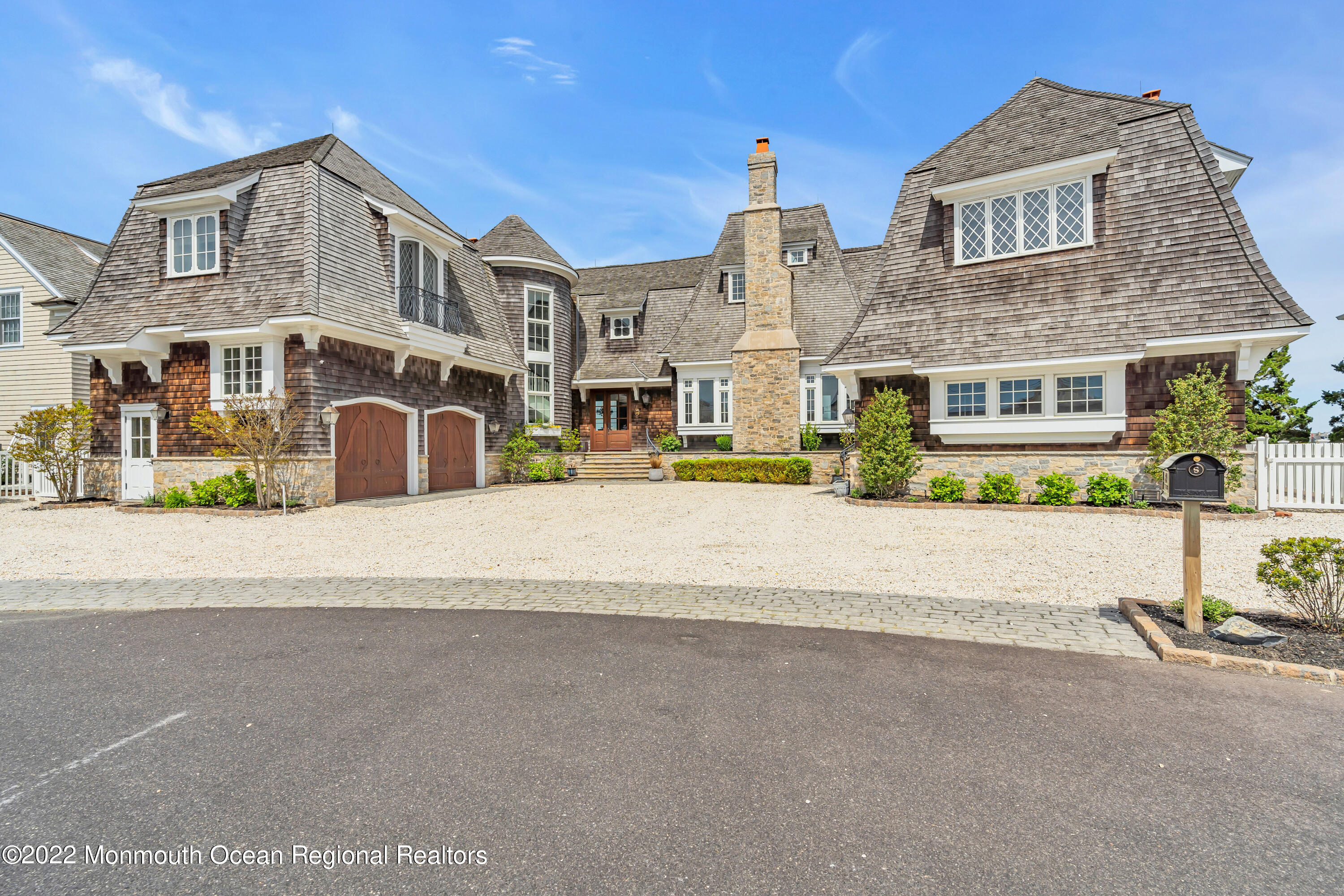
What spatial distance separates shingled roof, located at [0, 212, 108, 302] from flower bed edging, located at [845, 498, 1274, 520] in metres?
24.4

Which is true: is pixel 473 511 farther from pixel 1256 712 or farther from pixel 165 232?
pixel 1256 712

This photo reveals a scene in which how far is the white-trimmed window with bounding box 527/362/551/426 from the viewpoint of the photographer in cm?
2319

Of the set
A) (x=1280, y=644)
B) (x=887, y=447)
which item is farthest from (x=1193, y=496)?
(x=887, y=447)

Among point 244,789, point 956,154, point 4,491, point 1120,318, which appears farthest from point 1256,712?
point 4,491

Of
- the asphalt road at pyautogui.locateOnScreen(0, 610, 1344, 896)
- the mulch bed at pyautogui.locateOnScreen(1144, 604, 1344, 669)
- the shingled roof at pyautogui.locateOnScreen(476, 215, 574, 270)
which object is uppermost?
the shingled roof at pyautogui.locateOnScreen(476, 215, 574, 270)

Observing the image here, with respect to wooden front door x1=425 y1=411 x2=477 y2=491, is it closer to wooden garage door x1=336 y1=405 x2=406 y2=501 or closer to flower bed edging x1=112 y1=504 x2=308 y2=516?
wooden garage door x1=336 y1=405 x2=406 y2=501

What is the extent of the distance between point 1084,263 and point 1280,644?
10.9 metres

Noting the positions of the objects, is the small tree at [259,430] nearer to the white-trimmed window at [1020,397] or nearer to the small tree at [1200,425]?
the white-trimmed window at [1020,397]

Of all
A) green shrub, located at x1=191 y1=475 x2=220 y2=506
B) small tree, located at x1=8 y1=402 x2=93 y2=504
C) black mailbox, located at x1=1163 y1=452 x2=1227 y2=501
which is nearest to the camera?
black mailbox, located at x1=1163 y1=452 x2=1227 y2=501

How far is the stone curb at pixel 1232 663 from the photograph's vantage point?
421 cm

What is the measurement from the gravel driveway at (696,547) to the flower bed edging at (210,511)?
0.27 m

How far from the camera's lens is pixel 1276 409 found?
65.0 ft

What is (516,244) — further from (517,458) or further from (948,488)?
(948,488)

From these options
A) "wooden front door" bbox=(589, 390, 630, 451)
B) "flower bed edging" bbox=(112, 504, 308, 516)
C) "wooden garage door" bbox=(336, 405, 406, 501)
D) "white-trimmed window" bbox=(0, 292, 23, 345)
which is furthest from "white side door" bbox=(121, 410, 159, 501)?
"wooden front door" bbox=(589, 390, 630, 451)
